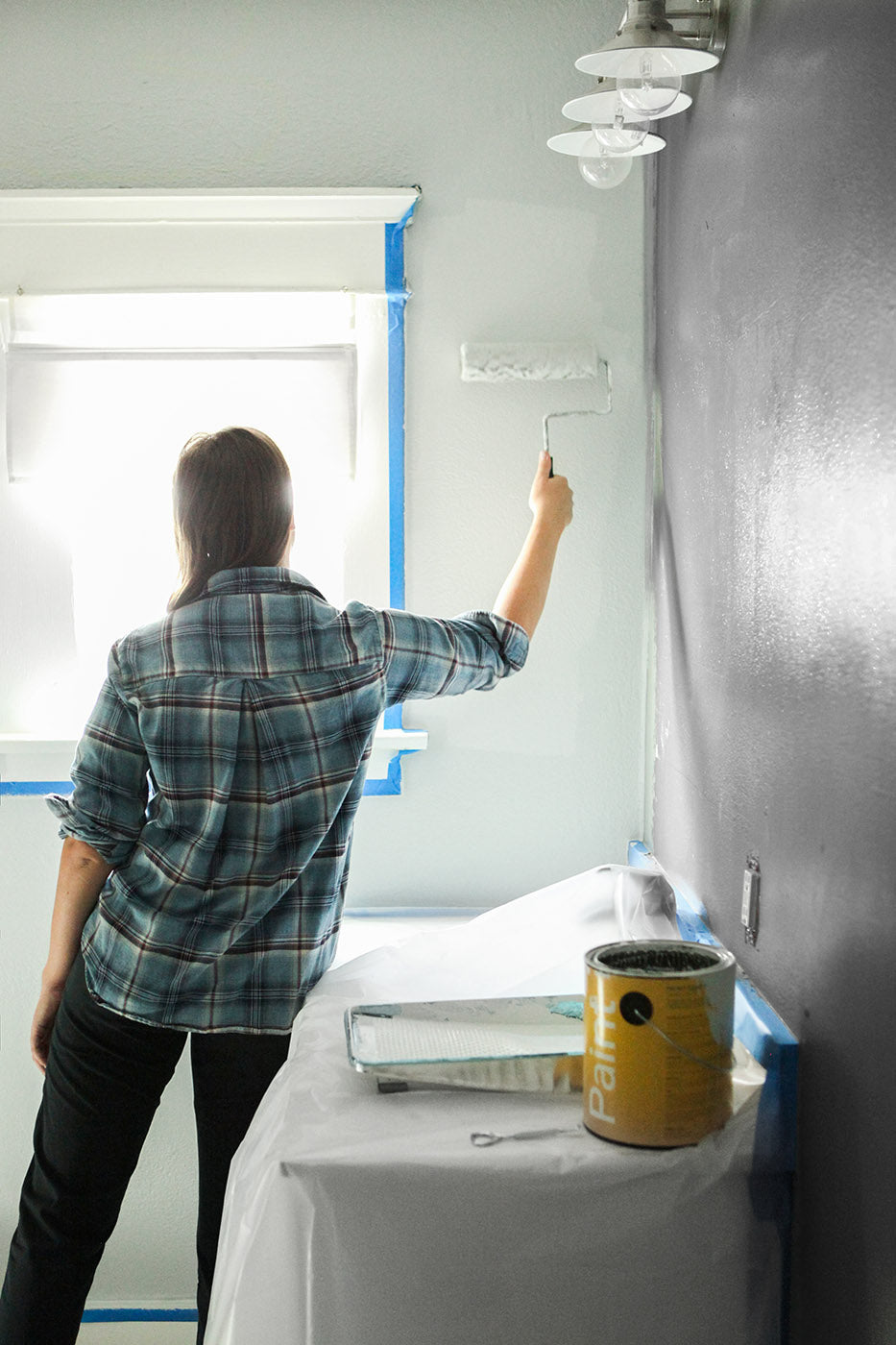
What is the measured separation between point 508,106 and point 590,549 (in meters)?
0.71

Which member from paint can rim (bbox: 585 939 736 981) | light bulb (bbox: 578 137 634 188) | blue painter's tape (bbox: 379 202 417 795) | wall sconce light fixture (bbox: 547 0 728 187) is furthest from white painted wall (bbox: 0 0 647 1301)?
paint can rim (bbox: 585 939 736 981)

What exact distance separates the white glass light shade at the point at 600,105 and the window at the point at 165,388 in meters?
0.52

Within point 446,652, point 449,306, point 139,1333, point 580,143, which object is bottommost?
point 139,1333

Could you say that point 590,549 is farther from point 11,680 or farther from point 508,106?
point 11,680

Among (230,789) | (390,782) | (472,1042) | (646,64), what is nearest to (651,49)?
(646,64)

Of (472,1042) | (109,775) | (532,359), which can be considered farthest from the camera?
(532,359)

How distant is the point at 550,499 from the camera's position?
1763 millimetres

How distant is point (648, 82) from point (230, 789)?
0.91 metres

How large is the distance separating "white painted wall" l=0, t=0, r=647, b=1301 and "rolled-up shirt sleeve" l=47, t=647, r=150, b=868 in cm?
63

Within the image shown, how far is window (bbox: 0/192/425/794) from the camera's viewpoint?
1.91 m

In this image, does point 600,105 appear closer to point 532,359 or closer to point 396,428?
point 532,359

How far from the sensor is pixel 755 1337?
3.29 ft

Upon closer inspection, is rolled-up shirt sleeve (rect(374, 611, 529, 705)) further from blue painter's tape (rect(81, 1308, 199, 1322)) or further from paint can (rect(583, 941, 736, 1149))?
blue painter's tape (rect(81, 1308, 199, 1322))

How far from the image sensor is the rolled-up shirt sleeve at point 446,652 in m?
1.40
